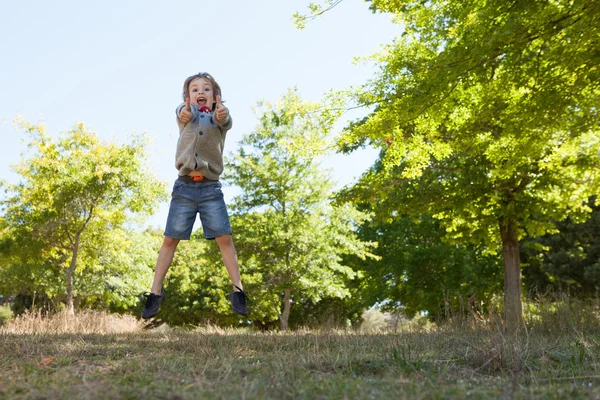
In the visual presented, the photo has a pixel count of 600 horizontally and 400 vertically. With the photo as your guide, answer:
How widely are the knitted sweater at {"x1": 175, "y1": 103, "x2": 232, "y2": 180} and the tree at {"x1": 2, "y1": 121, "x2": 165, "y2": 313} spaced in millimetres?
13270

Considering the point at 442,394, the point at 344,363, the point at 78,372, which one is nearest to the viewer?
the point at 442,394

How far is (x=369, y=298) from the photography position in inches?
910

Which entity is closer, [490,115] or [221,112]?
[221,112]

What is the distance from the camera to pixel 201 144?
4.20 meters

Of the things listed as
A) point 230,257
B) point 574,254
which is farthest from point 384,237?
point 230,257

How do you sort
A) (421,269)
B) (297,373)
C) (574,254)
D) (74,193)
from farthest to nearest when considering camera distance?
(574,254) < (421,269) < (74,193) < (297,373)

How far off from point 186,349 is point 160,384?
1.62 metres

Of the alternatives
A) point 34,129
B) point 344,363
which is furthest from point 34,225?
point 344,363

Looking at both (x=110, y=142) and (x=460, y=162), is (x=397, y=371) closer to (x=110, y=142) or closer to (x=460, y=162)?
(x=460, y=162)

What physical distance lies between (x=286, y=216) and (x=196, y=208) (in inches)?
590

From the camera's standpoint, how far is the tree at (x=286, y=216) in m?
19.0

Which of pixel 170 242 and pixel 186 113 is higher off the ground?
pixel 186 113

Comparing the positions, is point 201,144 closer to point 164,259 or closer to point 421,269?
point 164,259

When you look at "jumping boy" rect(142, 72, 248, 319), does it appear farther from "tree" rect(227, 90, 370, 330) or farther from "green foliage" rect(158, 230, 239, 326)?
"green foliage" rect(158, 230, 239, 326)
